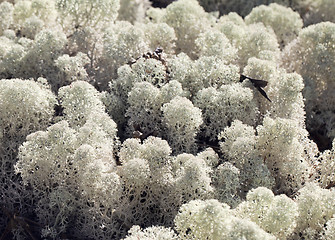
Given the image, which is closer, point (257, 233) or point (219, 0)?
point (257, 233)

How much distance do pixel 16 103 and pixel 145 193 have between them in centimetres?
92

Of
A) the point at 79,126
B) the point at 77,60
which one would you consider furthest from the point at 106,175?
the point at 77,60

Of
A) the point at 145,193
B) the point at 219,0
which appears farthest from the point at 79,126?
the point at 219,0

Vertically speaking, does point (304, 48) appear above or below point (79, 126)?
above

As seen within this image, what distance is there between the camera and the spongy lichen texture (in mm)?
2223

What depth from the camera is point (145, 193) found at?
2.46 metres

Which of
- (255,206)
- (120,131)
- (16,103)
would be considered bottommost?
(120,131)

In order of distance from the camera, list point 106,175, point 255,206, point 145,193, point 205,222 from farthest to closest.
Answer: point 145,193, point 106,175, point 255,206, point 205,222

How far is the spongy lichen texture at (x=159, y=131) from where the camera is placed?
87.5 inches

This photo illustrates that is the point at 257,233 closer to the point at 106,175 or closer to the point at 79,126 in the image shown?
the point at 106,175

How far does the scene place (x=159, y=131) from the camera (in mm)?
2807

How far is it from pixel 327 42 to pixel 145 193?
Result: 197cm

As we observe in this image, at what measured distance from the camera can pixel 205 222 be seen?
1.89 metres

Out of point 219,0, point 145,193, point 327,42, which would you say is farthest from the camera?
point 219,0
